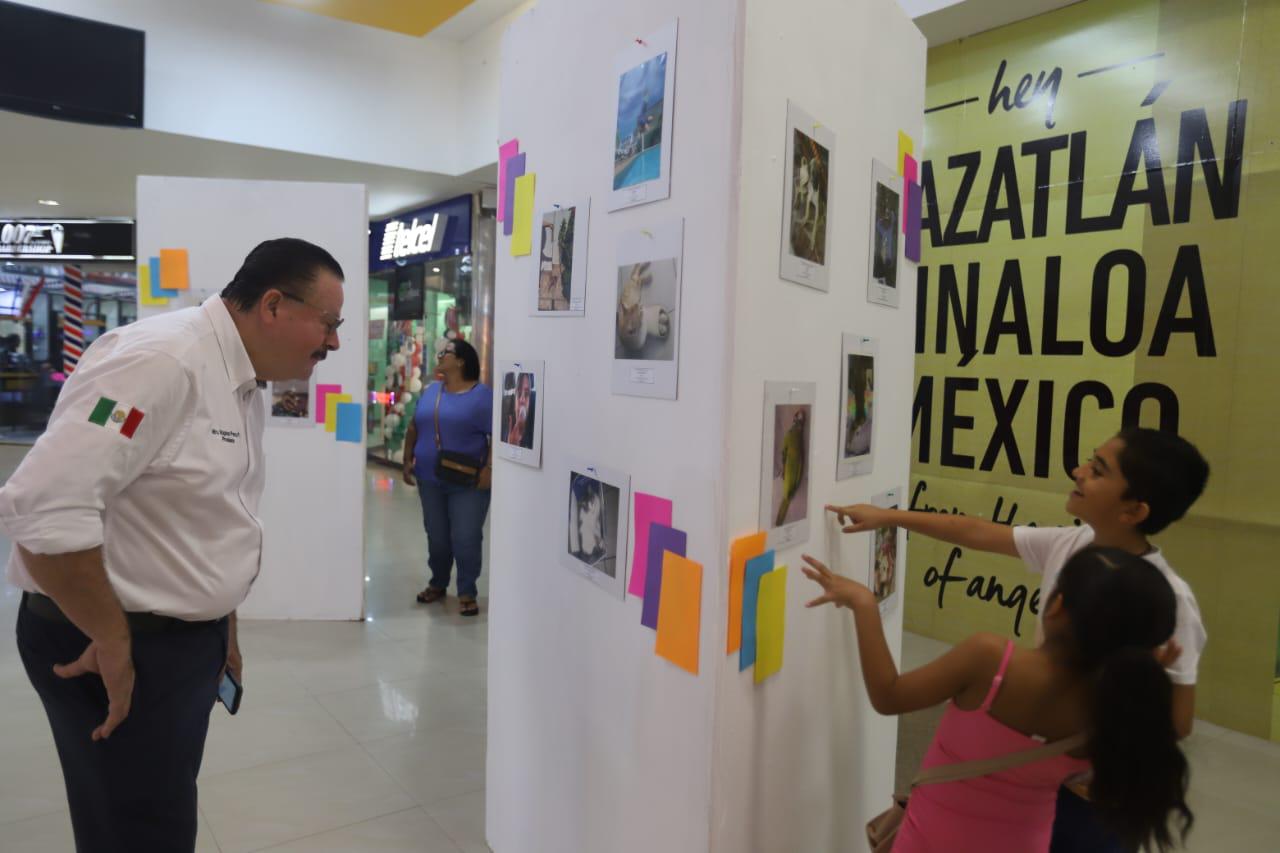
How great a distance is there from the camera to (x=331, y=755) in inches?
129

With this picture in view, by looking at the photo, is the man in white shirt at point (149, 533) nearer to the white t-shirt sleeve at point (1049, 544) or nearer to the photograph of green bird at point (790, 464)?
the photograph of green bird at point (790, 464)

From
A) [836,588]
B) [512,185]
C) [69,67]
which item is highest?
[69,67]

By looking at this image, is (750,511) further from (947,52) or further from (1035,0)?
A: (947,52)

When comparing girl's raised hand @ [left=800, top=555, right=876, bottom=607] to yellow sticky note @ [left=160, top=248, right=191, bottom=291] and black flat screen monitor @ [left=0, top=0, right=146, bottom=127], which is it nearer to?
yellow sticky note @ [left=160, top=248, right=191, bottom=291]

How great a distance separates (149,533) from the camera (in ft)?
5.24

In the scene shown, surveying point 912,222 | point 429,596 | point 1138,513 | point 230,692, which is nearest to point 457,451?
point 429,596

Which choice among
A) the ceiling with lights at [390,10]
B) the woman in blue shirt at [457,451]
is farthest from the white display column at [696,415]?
the ceiling with lights at [390,10]

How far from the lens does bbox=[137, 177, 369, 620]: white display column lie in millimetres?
4676

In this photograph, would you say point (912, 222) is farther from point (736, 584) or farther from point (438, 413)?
point (438, 413)

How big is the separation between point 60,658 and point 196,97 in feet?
21.9

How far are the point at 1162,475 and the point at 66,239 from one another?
1471 centimetres

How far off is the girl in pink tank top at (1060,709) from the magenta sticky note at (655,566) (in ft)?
1.30

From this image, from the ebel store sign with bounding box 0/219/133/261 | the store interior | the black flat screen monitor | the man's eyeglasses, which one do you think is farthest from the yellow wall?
the ebel store sign with bounding box 0/219/133/261

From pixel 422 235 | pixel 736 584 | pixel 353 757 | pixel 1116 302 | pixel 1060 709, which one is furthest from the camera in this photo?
pixel 422 235
